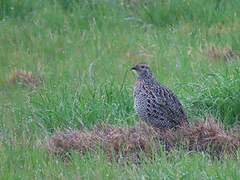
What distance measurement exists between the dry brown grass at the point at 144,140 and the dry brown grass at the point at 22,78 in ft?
9.04

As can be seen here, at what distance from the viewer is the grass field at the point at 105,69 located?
5750 millimetres

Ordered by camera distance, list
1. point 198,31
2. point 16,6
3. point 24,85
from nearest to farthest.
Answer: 1. point 24,85
2. point 198,31
3. point 16,6

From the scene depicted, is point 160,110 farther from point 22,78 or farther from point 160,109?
point 22,78

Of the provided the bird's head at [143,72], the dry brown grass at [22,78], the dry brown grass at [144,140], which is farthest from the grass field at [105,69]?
the bird's head at [143,72]

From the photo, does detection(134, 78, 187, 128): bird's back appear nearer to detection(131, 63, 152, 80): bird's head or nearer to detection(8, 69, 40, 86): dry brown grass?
detection(131, 63, 152, 80): bird's head

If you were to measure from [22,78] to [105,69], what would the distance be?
4.08 ft

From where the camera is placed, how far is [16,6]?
11.5m

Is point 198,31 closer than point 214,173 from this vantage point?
No

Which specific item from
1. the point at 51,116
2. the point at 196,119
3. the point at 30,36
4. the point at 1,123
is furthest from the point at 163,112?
the point at 30,36

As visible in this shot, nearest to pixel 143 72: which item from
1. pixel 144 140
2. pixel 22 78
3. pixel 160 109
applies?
pixel 160 109

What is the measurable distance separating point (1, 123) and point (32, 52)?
299 centimetres

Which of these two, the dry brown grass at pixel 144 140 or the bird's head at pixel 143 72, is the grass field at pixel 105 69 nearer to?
the dry brown grass at pixel 144 140

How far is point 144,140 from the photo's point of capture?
6281 mm

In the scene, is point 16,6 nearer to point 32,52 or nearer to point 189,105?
point 32,52
